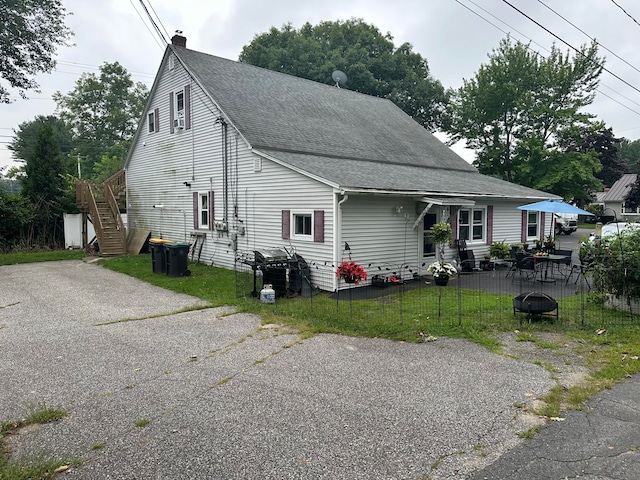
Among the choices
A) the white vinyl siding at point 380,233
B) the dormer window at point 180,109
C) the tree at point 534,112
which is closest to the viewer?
the white vinyl siding at point 380,233

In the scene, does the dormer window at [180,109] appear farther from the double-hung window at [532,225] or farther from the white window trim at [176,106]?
the double-hung window at [532,225]

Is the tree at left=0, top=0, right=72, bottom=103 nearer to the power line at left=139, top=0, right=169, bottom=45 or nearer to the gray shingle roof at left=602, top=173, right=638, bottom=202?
the power line at left=139, top=0, right=169, bottom=45

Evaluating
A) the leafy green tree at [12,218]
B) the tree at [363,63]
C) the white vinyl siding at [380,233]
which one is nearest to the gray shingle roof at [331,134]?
the white vinyl siding at [380,233]

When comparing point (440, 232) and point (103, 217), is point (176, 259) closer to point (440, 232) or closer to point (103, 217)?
point (440, 232)

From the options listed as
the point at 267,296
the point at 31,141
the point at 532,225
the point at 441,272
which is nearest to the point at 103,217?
the point at 267,296

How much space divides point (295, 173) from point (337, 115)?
25.1 ft

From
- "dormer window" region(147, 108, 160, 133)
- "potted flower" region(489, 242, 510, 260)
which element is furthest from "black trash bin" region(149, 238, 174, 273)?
"potted flower" region(489, 242, 510, 260)

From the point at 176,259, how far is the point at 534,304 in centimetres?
987

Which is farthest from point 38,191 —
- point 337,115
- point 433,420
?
point 433,420

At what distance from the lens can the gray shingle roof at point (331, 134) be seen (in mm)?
12914

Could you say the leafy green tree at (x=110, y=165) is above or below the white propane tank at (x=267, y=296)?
above

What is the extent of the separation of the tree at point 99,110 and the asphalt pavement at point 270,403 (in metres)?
45.0

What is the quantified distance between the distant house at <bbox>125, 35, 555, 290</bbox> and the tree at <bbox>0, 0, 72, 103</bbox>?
16.3ft

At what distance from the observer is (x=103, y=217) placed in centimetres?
1894
